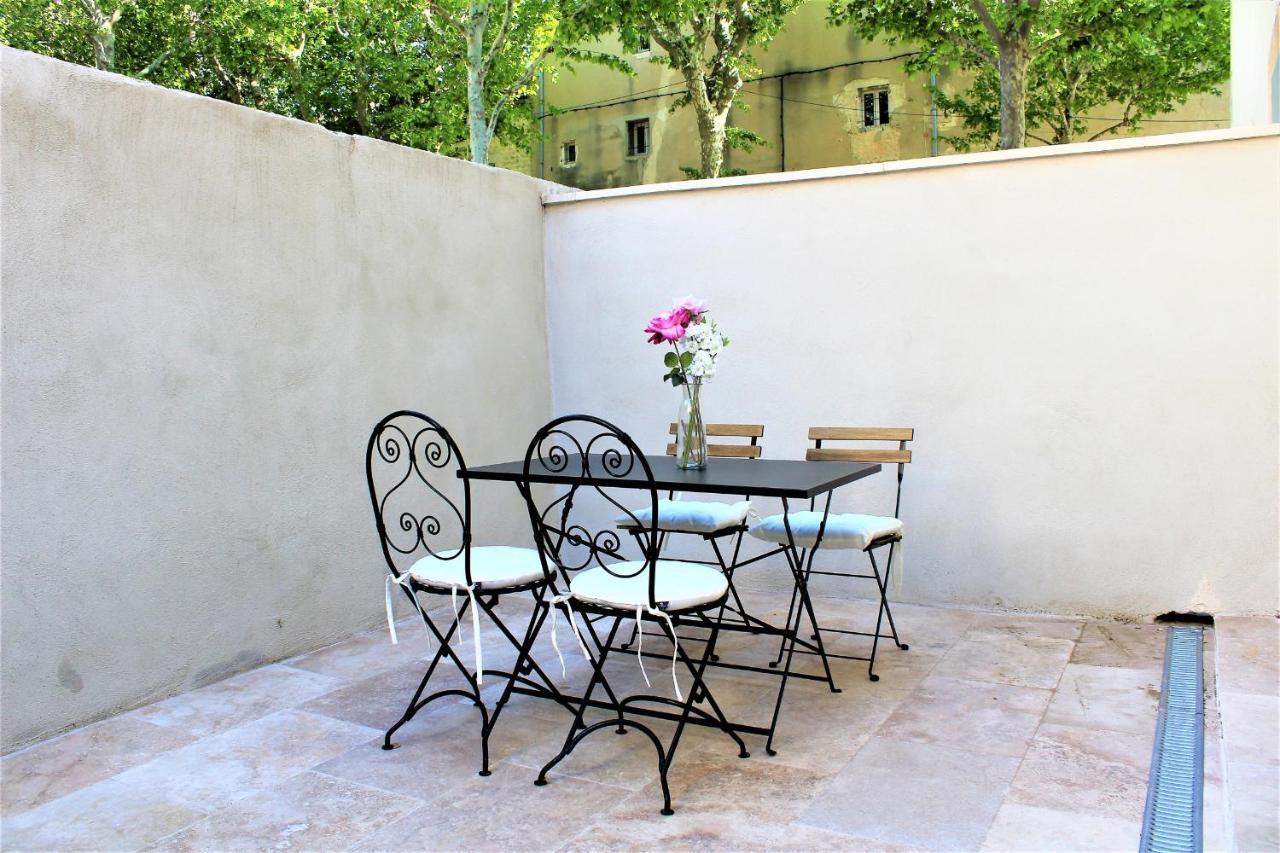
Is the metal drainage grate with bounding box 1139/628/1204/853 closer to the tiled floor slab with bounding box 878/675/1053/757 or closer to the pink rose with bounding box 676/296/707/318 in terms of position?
the tiled floor slab with bounding box 878/675/1053/757

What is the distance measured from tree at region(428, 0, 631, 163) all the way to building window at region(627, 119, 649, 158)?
209 cm

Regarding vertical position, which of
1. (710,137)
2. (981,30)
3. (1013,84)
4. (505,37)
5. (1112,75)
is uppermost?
(505,37)

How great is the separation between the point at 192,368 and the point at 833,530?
2.31m

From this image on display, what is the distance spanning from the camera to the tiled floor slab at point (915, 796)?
7.55 ft

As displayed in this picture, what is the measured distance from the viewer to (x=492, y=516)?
4992 mm

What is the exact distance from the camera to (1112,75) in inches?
578

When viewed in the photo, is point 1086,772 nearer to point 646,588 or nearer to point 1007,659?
point 1007,659

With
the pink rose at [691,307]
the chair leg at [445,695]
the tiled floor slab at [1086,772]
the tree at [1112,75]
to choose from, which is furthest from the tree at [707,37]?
the tiled floor slab at [1086,772]

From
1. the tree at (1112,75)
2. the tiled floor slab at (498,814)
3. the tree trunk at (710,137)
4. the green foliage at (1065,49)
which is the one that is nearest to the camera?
the tiled floor slab at (498,814)

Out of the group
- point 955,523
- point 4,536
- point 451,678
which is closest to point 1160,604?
point 955,523

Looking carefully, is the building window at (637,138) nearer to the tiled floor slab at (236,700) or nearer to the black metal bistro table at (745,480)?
the black metal bistro table at (745,480)

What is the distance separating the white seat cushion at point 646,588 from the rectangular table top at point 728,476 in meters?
0.25

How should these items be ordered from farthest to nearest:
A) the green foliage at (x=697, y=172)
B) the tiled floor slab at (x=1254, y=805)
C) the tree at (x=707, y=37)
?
the green foliage at (x=697, y=172) < the tree at (x=707, y=37) < the tiled floor slab at (x=1254, y=805)

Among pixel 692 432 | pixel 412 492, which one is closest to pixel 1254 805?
pixel 692 432
